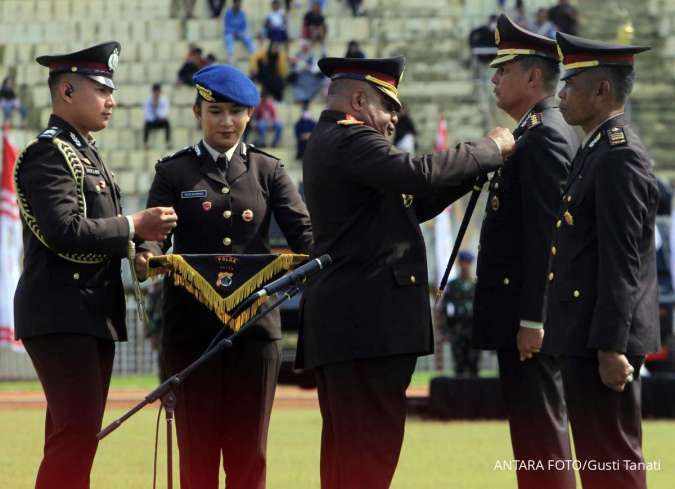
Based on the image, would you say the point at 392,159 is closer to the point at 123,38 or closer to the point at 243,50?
the point at 243,50

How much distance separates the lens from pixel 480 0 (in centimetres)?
3212

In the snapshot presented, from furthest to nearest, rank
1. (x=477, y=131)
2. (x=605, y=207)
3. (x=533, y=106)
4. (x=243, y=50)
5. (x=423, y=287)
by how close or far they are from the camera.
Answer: (x=243, y=50)
(x=477, y=131)
(x=533, y=106)
(x=423, y=287)
(x=605, y=207)

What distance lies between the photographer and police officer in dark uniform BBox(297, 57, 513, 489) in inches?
236

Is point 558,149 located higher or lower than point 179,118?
higher

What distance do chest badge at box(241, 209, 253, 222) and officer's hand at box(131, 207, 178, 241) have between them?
639 millimetres

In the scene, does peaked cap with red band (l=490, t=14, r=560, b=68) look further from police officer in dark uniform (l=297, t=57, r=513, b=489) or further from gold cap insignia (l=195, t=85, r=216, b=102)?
gold cap insignia (l=195, t=85, r=216, b=102)

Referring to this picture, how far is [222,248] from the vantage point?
7.27m

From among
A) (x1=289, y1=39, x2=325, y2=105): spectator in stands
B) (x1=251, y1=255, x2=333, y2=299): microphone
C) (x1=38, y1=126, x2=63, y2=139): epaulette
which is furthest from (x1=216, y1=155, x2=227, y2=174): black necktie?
(x1=289, y1=39, x2=325, y2=105): spectator in stands

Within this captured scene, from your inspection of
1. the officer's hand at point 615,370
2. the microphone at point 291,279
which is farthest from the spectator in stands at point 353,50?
the officer's hand at point 615,370

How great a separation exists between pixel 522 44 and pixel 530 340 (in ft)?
4.12

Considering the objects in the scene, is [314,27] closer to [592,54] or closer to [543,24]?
[543,24]

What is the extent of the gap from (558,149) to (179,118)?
24.1m

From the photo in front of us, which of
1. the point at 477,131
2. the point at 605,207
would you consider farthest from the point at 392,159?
the point at 477,131

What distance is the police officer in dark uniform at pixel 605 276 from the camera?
5781 mm
